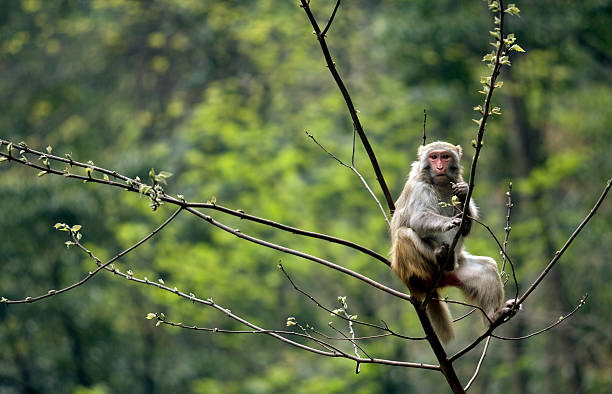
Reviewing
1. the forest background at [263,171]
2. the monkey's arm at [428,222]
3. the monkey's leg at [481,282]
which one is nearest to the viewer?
the monkey's arm at [428,222]

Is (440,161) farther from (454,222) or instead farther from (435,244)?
(454,222)

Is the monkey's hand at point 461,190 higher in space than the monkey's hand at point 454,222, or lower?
higher

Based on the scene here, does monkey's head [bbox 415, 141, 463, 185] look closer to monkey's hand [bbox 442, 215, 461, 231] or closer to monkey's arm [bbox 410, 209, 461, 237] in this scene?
monkey's arm [bbox 410, 209, 461, 237]

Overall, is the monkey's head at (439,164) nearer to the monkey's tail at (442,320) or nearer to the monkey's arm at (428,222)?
the monkey's arm at (428,222)

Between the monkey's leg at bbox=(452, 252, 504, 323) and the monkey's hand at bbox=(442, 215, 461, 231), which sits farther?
the monkey's leg at bbox=(452, 252, 504, 323)

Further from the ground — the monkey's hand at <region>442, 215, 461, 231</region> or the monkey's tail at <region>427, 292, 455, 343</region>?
the monkey's hand at <region>442, 215, 461, 231</region>

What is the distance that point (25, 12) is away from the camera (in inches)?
690

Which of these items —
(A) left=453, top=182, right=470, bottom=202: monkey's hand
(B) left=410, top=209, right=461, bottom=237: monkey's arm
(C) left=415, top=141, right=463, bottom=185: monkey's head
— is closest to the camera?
(A) left=453, top=182, right=470, bottom=202: monkey's hand

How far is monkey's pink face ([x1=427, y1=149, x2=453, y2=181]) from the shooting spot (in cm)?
512

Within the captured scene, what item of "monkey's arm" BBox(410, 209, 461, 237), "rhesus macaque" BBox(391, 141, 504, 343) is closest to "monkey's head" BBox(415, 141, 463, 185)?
"rhesus macaque" BBox(391, 141, 504, 343)

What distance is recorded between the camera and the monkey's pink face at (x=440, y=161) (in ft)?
16.8

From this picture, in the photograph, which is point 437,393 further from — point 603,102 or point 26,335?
point 26,335

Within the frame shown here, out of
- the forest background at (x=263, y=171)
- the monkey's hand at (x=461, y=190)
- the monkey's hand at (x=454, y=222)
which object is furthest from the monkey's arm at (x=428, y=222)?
the forest background at (x=263, y=171)

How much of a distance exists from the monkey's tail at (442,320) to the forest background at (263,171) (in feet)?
27.6
